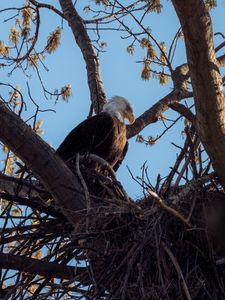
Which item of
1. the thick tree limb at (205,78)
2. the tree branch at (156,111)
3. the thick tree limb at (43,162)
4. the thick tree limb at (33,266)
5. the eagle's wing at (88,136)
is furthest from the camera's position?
the tree branch at (156,111)

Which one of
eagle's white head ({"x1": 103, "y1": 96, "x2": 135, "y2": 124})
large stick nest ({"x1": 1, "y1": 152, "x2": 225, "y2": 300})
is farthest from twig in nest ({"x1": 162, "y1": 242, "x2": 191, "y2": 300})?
eagle's white head ({"x1": 103, "y1": 96, "x2": 135, "y2": 124})

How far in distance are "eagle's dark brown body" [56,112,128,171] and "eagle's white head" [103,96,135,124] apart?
0.28 meters

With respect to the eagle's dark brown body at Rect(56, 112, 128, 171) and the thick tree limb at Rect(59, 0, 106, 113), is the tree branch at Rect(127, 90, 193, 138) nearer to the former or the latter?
the eagle's dark brown body at Rect(56, 112, 128, 171)

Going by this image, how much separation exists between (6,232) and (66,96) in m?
Answer: 2.69

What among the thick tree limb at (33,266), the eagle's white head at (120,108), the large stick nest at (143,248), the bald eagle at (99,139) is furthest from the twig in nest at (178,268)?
the eagle's white head at (120,108)

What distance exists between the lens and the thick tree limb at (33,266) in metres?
3.58

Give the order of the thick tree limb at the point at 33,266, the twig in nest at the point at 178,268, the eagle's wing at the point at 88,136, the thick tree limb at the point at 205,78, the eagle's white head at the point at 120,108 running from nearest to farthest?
the twig in nest at the point at 178,268
the thick tree limb at the point at 205,78
the thick tree limb at the point at 33,266
the eagle's wing at the point at 88,136
the eagle's white head at the point at 120,108

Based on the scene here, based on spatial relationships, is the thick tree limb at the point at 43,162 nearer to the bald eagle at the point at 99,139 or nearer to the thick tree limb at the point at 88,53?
the bald eagle at the point at 99,139

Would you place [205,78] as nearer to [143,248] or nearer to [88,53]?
[143,248]

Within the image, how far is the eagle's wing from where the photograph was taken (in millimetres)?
5574

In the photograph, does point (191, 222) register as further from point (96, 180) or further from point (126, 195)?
point (96, 180)

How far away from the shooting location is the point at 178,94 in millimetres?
5781

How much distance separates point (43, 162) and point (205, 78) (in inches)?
37.0

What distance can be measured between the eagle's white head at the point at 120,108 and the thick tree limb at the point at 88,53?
17cm
